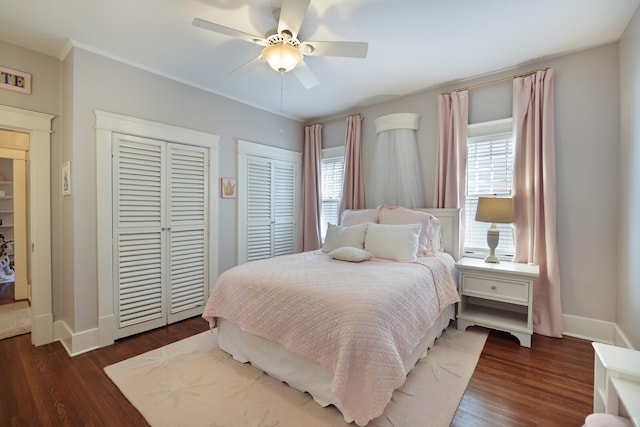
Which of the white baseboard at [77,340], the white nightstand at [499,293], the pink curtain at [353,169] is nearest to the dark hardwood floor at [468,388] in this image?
the white baseboard at [77,340]

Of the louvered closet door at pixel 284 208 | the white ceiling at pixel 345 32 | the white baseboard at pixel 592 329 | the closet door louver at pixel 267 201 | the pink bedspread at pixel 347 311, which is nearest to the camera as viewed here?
the pink bedspread at pixel 347 311

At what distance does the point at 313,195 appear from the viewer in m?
4.33

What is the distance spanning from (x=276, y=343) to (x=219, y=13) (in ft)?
7.90

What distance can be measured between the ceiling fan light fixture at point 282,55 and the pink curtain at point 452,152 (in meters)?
1.96

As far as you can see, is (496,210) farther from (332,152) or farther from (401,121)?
(332,152)

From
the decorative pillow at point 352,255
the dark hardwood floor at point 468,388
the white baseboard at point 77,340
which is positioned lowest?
the dark hardwood floor at point 468,388

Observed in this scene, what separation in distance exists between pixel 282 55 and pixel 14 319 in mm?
4011

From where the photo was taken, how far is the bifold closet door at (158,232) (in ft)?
8.75

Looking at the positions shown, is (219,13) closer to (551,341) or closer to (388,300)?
(388,300)

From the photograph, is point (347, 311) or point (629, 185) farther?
point (629, 185)

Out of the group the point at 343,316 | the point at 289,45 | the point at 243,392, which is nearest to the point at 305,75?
the point at 289,45

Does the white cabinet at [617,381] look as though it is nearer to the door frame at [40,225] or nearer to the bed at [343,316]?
the bed at [343,316]

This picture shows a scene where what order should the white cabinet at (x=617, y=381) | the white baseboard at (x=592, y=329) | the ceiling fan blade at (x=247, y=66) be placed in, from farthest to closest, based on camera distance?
the white baseboard at (x=592, y=329), the ceiling fan blade at (x=247, y=66), the white cabinet at (x=617, y=381)

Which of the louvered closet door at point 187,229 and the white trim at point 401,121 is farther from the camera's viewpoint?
the white trim at point 401,121
